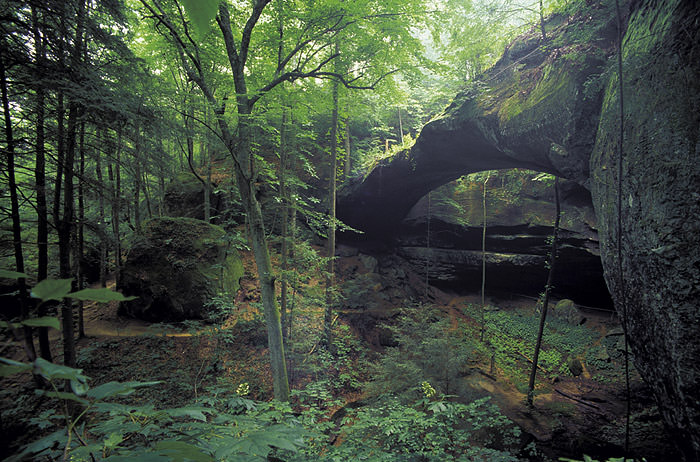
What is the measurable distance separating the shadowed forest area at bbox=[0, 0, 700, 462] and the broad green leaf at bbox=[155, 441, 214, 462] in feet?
0.05

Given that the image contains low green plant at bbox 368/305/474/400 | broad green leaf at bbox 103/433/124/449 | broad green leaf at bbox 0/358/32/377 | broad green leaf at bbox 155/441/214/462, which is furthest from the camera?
low green plant at bbox 368/305/474/400

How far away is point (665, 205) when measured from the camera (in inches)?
115

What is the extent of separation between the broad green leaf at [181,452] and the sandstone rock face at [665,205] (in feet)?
10.1

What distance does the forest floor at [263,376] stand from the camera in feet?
17.4

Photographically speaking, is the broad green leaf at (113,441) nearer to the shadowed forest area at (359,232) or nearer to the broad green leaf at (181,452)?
the shadowed forest area at (359,232)

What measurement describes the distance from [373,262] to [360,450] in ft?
35.3

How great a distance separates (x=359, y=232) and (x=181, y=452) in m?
6.87

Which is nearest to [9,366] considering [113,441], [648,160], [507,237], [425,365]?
[113,441]

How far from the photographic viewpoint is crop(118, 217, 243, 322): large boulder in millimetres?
7711

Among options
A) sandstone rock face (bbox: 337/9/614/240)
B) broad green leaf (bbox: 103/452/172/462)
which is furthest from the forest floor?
sandstone rock face (bbox: 337/9/614/240)

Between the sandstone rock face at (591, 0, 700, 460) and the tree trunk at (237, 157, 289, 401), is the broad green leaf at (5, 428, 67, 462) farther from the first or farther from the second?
the tree trunk at (237, 157, 289, 401)

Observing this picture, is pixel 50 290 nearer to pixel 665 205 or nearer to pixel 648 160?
pixel 665 205

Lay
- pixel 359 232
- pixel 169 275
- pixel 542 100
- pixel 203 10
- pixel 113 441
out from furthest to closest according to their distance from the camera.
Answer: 1. pixel 169 275
2. pixel 359 232
3. pixel 542 100
4. pixel 113 441
5. pixel 203 10

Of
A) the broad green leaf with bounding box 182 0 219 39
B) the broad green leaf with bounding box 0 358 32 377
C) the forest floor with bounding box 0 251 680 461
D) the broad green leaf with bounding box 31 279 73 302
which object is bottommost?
the forest floor with bounding box 0 251 680 461
